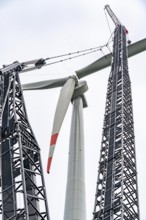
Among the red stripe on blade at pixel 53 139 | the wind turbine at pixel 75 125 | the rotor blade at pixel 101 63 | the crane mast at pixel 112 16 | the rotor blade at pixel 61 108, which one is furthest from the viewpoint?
the crane mast at pixel 112 16

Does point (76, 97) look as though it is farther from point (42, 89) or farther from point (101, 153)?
point (101, 153)

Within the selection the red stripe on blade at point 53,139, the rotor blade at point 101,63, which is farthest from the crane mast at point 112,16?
the red stripe on blade at point 53,139

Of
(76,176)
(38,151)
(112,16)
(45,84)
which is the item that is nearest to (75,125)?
(76,176)

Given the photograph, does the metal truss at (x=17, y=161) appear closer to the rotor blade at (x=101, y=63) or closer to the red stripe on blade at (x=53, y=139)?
the red stripe on blade at (x=53, y=139)

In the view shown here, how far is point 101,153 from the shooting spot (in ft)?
177

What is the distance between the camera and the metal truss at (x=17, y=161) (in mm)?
36094

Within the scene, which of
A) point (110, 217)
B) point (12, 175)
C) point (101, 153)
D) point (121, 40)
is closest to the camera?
point (12, 175)

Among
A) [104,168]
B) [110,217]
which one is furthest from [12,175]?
[104,168]

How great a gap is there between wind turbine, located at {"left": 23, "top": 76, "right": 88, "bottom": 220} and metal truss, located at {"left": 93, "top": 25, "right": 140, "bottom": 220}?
2.59 meters

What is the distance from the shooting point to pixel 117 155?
5206cm

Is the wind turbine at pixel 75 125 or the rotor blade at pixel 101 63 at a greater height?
the rotor blade at pixel 101 63

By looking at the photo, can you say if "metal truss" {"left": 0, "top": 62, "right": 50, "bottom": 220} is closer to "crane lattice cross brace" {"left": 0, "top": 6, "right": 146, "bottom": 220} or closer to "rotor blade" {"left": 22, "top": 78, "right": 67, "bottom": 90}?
"crane lattice cross brace" {"left": 0, "top": 6, "right": 146, "bottom": 220}

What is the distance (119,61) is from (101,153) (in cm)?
1875

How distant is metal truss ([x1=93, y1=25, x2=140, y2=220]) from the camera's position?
47.0 metres
